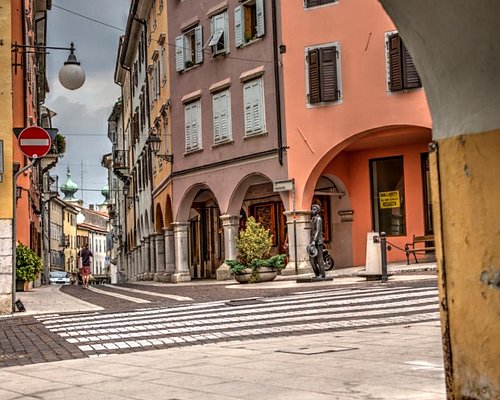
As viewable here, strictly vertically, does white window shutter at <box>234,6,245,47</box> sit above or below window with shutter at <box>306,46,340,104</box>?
above

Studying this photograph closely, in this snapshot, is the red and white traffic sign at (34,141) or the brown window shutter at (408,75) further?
the brown window shutter at (408,75)

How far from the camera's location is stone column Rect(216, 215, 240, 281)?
31.1 m

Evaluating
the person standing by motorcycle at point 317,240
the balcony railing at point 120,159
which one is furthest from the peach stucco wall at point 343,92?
the balcony railing at point 120,159

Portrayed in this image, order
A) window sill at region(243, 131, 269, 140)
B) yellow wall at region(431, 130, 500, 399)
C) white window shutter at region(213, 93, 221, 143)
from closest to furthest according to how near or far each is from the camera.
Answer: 1. yellow wall at region(431, 130, 500, 399)
2. window sill at region(243, 131, 269, 140)
3. white window shutter at region(213, 93, 221, 143)

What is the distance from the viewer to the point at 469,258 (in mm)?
4242

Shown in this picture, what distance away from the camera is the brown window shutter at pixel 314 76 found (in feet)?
92.0

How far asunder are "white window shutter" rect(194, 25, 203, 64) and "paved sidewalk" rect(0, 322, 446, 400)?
83.2 ft

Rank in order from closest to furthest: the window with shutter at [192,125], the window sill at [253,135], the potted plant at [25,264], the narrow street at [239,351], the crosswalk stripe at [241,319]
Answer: the narrow street at [239,351]
the crosswalk stripe at [241,319]
the potted plant at [25,264]
the window sill at [253,135]
the window with shutter at [192,125]

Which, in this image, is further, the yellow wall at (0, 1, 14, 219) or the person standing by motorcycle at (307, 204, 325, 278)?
the person standing by motorcycle at (307, 204, 325, 278)

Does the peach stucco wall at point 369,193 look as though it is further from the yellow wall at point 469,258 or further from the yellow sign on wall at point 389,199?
the yellow wall at point 469,258

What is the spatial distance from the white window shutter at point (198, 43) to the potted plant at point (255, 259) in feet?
34.6

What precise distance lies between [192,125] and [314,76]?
7556 millimetres

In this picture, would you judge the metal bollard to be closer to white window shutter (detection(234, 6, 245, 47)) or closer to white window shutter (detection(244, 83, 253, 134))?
white window shutter (detection(244, 83, 253, 134))

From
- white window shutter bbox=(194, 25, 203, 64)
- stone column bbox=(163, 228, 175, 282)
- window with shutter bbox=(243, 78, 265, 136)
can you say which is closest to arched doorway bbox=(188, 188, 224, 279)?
stone column bbox=(163, 228, 175, 282)
